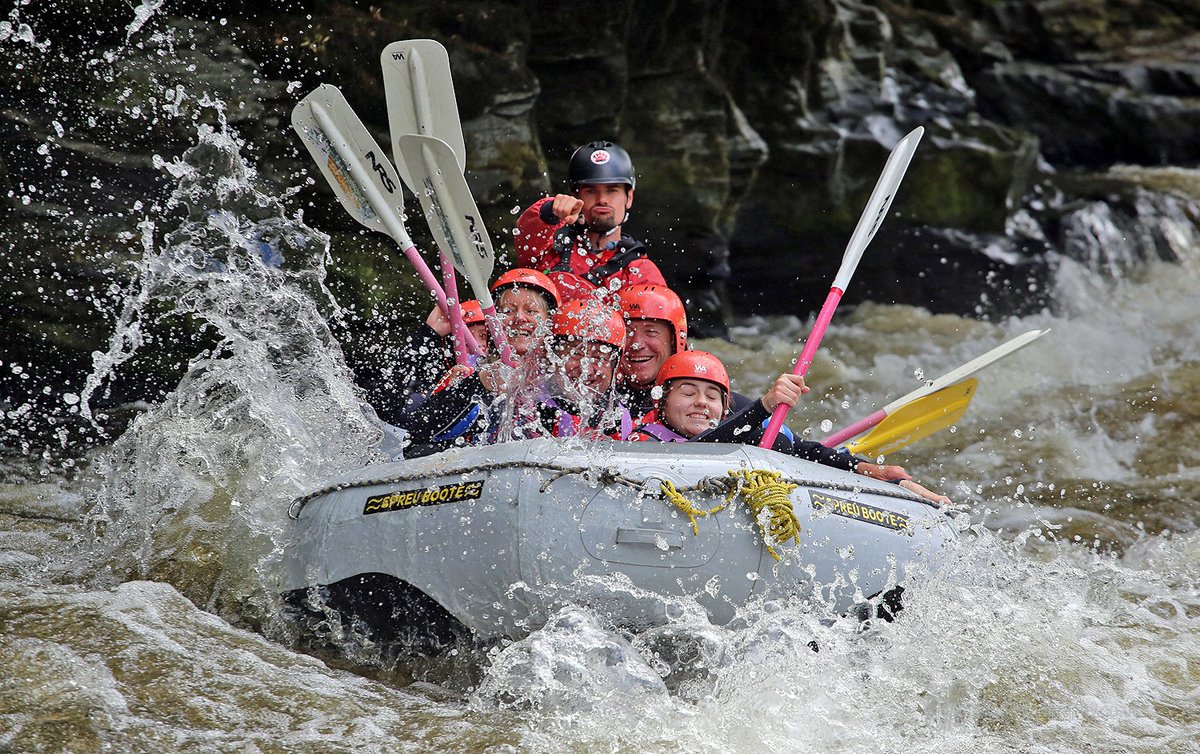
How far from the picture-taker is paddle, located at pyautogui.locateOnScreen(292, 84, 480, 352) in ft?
15.6

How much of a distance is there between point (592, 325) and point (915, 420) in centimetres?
153

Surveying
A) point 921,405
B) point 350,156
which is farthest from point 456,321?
point 921,405

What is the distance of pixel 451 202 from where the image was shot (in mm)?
4477

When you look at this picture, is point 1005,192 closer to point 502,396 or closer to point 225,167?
point 225,167

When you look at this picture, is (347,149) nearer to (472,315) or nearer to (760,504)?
(472,315)

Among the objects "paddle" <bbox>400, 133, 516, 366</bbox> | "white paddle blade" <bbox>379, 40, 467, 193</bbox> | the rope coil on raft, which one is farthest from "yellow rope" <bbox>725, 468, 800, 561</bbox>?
"white paddle blade" <bbox>379, 40, 467, 193</bbox>

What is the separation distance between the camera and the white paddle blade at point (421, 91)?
4.95 meters

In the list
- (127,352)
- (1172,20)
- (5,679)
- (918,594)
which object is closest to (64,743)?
(5,679)

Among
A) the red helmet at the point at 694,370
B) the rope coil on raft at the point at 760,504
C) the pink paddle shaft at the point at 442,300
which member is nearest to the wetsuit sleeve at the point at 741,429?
the red helmet at the point at 694,370

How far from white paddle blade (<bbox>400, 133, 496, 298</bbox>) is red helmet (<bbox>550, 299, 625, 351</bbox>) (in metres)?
0.34

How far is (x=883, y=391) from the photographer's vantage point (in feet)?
26.5

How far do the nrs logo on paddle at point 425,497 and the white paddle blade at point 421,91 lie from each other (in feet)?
6.06

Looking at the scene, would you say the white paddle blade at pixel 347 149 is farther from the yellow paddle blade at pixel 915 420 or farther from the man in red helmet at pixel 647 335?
the yellow paddle blade at pixel 915 420

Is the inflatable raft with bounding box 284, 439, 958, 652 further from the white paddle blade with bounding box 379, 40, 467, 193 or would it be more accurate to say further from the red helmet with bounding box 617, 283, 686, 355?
the white paddle blade with bounding box 379, 40, 467, 193
